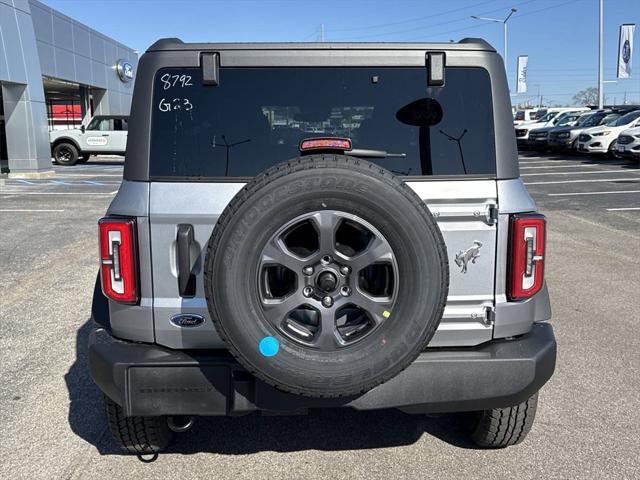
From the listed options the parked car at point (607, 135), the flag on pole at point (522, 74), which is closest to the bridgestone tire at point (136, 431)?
the parked car at point (607, 135)

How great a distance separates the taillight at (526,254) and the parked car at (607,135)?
21791mm

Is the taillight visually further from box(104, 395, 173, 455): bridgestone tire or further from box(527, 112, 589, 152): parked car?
box(527, 112, 589, 152): parked car

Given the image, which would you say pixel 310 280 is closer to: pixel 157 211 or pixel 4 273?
pixel 157 211

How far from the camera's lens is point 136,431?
10.4ft

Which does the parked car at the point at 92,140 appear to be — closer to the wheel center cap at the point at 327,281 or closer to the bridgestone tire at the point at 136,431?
the bridgestone tire at the point at 136,431

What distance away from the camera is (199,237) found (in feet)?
8.95

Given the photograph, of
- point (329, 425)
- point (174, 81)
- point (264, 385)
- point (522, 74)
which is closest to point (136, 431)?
point (264, 385)

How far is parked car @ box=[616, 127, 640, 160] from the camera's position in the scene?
2005 cm

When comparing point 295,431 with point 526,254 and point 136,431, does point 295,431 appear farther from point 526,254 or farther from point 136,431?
point 526,254

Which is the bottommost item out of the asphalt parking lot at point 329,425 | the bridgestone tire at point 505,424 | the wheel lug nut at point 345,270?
the asphalt parking lot at point 329,425

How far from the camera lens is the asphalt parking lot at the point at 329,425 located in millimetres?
3170

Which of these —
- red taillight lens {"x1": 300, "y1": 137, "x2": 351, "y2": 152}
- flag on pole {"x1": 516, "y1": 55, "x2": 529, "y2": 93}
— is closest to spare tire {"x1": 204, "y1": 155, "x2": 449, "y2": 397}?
red taillight lens {"x1": 300, "y1": 137, "x2": 351, "y2": 152}

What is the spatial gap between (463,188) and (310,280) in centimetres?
79

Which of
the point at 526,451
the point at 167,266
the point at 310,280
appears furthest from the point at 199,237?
the point at 526,451
